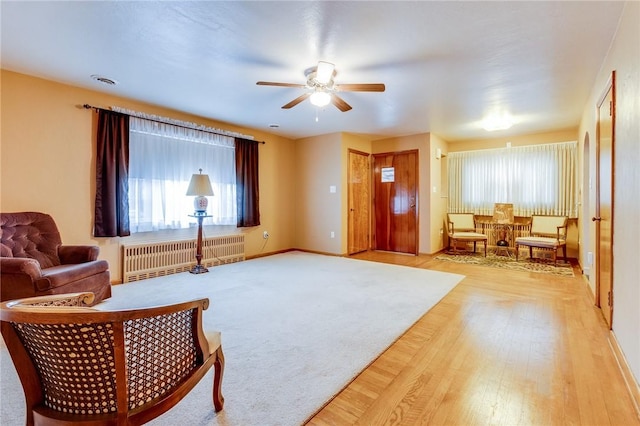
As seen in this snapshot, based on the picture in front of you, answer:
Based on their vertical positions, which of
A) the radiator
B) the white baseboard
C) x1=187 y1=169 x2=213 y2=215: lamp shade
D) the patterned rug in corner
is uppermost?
x1=187 y1=169 x2=213 y2=215: lamp shade

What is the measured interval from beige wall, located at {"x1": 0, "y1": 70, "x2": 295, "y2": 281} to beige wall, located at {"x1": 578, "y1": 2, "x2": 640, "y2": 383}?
490 cm

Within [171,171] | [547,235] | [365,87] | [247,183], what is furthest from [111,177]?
[547,235]

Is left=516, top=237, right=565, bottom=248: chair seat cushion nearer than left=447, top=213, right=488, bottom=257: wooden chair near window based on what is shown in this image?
Yes

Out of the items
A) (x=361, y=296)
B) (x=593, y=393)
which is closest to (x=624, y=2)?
(x=593, y=393)

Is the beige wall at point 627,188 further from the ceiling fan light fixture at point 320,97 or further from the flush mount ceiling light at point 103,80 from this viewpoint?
the flush mount ceiling light at point 103,80

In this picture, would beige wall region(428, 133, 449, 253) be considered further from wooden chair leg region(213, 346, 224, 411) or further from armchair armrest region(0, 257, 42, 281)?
armchair armrest region(0, 257, 42, 281)

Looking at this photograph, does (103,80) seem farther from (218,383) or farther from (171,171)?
(218,383)

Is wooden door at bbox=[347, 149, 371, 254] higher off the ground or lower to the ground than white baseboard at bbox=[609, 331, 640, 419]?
higher

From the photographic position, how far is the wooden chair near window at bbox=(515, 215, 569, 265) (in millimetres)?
4902

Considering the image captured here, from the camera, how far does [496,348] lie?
218 centimetres

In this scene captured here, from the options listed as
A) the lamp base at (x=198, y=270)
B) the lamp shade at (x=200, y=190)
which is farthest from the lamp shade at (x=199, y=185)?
the lamp base at (x=198, y=270)

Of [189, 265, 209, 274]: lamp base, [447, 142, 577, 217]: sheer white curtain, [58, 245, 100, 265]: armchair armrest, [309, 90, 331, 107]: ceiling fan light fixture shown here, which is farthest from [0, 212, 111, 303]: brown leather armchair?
[447, 142, 577, 217]: sheer white curtain

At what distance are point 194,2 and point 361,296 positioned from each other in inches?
117

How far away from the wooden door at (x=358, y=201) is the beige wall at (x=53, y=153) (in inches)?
140
